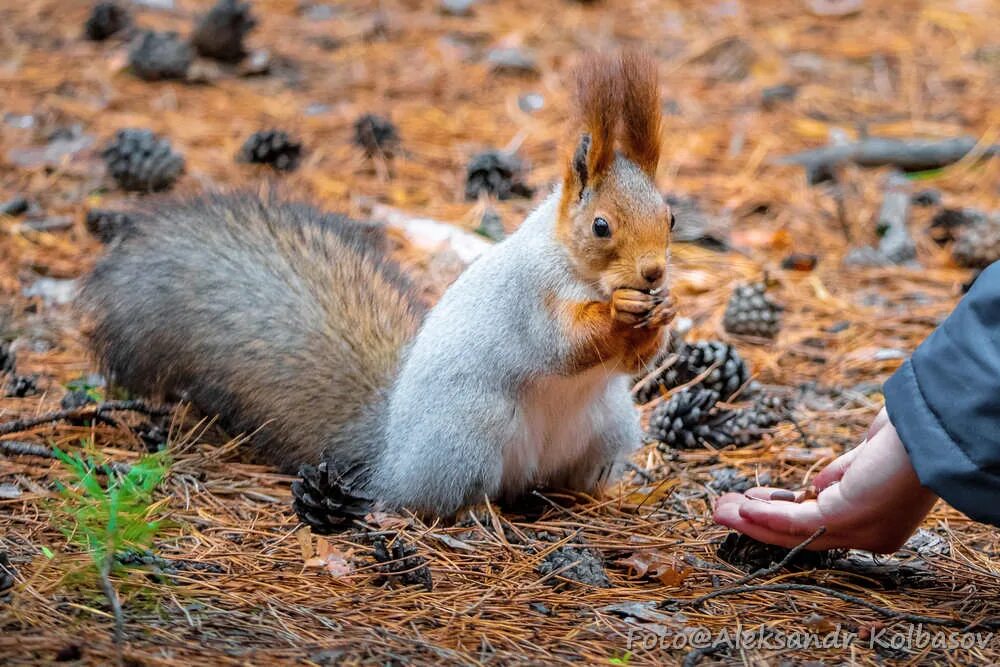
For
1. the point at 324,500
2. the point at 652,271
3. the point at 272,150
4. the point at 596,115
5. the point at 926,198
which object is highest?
the point at 596,115

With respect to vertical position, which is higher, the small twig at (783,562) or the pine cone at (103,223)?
the pine cone at (103,223)

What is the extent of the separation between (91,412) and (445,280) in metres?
1.03

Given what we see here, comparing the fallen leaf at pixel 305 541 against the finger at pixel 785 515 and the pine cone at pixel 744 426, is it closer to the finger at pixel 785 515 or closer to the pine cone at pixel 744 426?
the finger at pixel 785 515

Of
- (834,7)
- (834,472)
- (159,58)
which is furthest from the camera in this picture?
(834,7)

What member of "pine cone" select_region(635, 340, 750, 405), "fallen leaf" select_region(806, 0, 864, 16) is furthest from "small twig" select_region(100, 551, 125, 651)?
"fallen leaf" select_region(806, 0, 864, 16)

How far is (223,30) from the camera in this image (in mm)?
4309

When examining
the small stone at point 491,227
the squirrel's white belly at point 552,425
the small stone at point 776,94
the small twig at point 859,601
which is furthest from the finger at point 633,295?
the small stone at point 776,94

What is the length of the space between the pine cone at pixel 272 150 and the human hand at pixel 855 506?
221 cm

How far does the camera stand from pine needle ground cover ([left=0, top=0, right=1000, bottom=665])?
155cm

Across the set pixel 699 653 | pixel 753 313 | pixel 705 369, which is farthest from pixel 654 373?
pixel 699 653

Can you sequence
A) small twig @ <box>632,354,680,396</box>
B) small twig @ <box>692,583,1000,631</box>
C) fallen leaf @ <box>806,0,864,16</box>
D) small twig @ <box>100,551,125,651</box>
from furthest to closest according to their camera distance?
fallen leaf @ <box>806,0,864,16</box>
small twig @ <box>632,354,680,396</box>
small twig @ <box>692,583,1000,631</box>
small twig @ <box>100,551,125,651</box>

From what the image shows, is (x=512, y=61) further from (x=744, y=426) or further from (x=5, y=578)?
(x=5, y=578)

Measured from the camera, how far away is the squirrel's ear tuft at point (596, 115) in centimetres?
176

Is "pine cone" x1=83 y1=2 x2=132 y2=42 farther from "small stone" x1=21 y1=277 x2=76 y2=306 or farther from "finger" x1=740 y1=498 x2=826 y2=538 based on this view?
"finger" x1=740 y1=498 x2=826 y2=538
